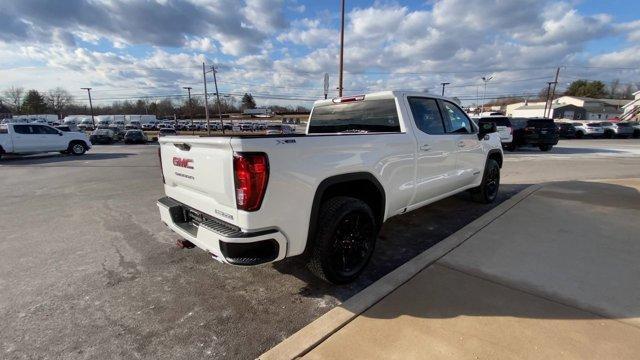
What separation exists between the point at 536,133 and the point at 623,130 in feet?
71.8

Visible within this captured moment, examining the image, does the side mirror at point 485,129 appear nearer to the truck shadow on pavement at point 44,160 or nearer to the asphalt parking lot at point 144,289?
the asphalt parking lot at point 144,289

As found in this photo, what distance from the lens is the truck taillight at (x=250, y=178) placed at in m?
2.45

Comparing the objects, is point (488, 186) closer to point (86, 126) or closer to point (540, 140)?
point (540, 140)

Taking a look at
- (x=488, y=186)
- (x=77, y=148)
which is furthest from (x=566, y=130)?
(x=77, y=148)

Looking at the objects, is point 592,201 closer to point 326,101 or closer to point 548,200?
point 548,200

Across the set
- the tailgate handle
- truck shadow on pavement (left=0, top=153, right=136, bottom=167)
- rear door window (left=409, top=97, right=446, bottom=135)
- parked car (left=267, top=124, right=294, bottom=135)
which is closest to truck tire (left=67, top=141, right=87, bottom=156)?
truck shadow on pavement (left=0, top=153, right=136, bottom=167)

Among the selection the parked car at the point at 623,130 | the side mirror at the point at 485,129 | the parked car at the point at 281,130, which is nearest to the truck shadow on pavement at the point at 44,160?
the parked car at the point at 281,130

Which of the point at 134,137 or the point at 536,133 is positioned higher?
the point at 536,133

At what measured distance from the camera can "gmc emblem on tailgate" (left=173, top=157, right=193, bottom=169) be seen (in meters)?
3.04

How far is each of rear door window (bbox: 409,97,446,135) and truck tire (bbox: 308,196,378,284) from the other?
1473mm

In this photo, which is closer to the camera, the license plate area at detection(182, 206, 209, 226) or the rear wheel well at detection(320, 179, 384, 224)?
the license plate area at detection(182, 206, 209, 226)

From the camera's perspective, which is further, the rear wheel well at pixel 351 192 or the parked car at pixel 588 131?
the parked car at pixel 588 131

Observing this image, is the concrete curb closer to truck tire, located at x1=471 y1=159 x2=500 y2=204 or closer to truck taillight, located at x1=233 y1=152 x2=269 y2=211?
truck taillight, located at x1=233 y1=152 x2=269 y2=211

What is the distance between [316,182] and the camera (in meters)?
2.81
